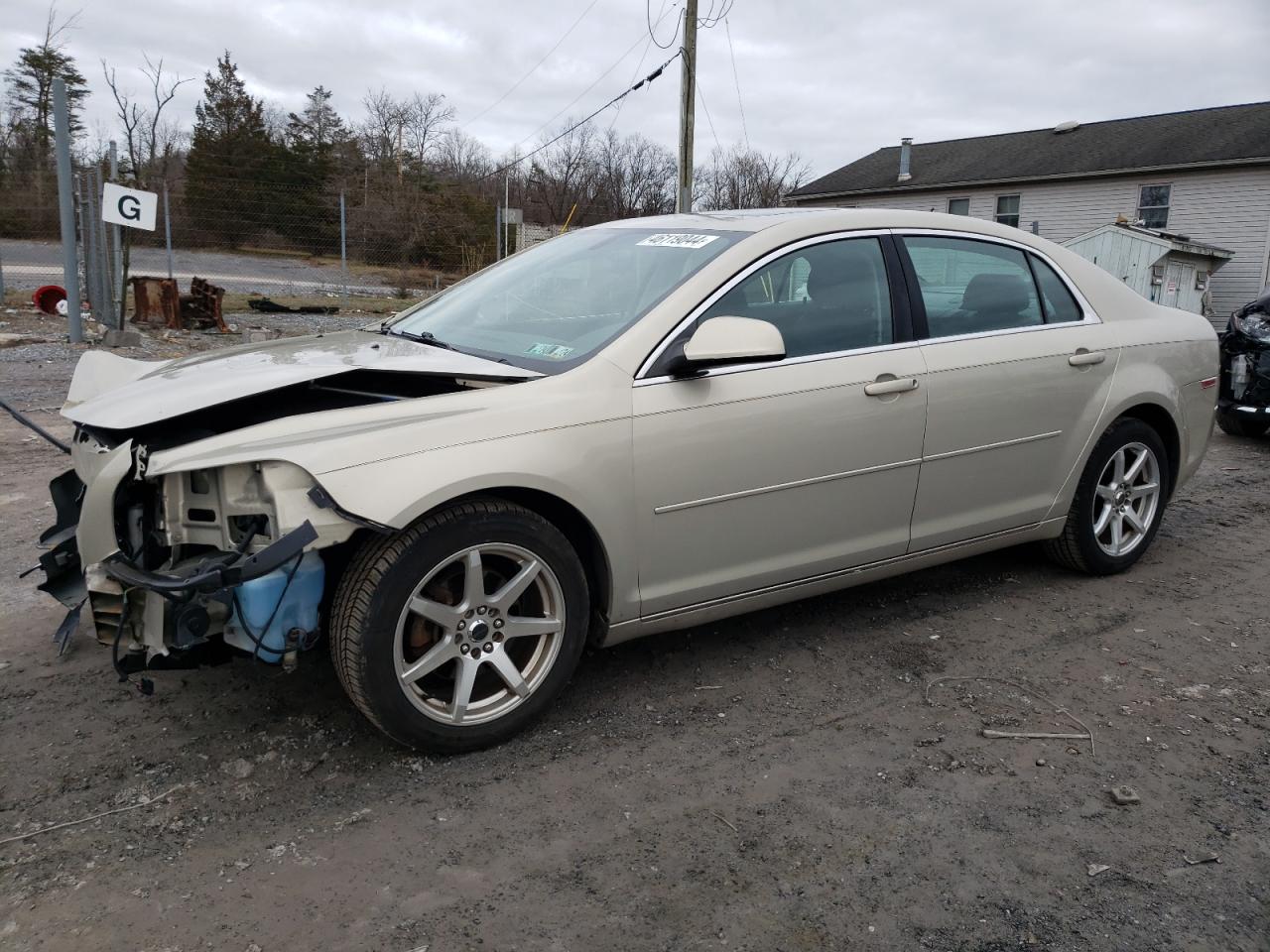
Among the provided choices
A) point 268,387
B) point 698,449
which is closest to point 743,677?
point 698,449

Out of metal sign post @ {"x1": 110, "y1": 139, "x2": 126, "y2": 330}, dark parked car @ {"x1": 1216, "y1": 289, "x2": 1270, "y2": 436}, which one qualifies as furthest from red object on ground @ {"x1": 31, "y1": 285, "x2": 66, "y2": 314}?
dark parked car @ {"x1": 1216, "y1": 289, "x2": 1270, "y2": 436}

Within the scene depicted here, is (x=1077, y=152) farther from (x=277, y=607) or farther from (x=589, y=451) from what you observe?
(x=277, y=607)

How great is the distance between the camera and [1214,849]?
2578 mm

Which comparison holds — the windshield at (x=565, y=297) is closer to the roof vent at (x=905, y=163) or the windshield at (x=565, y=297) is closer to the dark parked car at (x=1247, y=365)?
the dark parked car at (x=1247, y=365)

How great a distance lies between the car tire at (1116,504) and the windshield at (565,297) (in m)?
2.19

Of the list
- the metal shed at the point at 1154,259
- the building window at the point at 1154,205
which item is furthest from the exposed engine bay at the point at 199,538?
the building window at the point at 1154,205

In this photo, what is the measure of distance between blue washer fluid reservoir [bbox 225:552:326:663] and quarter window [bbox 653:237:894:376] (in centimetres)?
157

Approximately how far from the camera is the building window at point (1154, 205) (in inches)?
1019

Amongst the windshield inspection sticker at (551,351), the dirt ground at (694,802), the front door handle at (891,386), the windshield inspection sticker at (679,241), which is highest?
the windshield inspection sticker at (679,241)

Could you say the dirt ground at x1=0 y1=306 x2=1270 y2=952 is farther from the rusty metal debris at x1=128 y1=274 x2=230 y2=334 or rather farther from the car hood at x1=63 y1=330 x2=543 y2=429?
the rusty metal debris at x1=128 y1=274 x2=230 y2=334

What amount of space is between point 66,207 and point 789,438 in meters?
11.3

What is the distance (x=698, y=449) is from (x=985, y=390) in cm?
142

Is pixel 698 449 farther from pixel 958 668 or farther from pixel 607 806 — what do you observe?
pixel 958 668

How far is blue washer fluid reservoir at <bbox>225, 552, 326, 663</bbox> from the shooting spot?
2.63m
